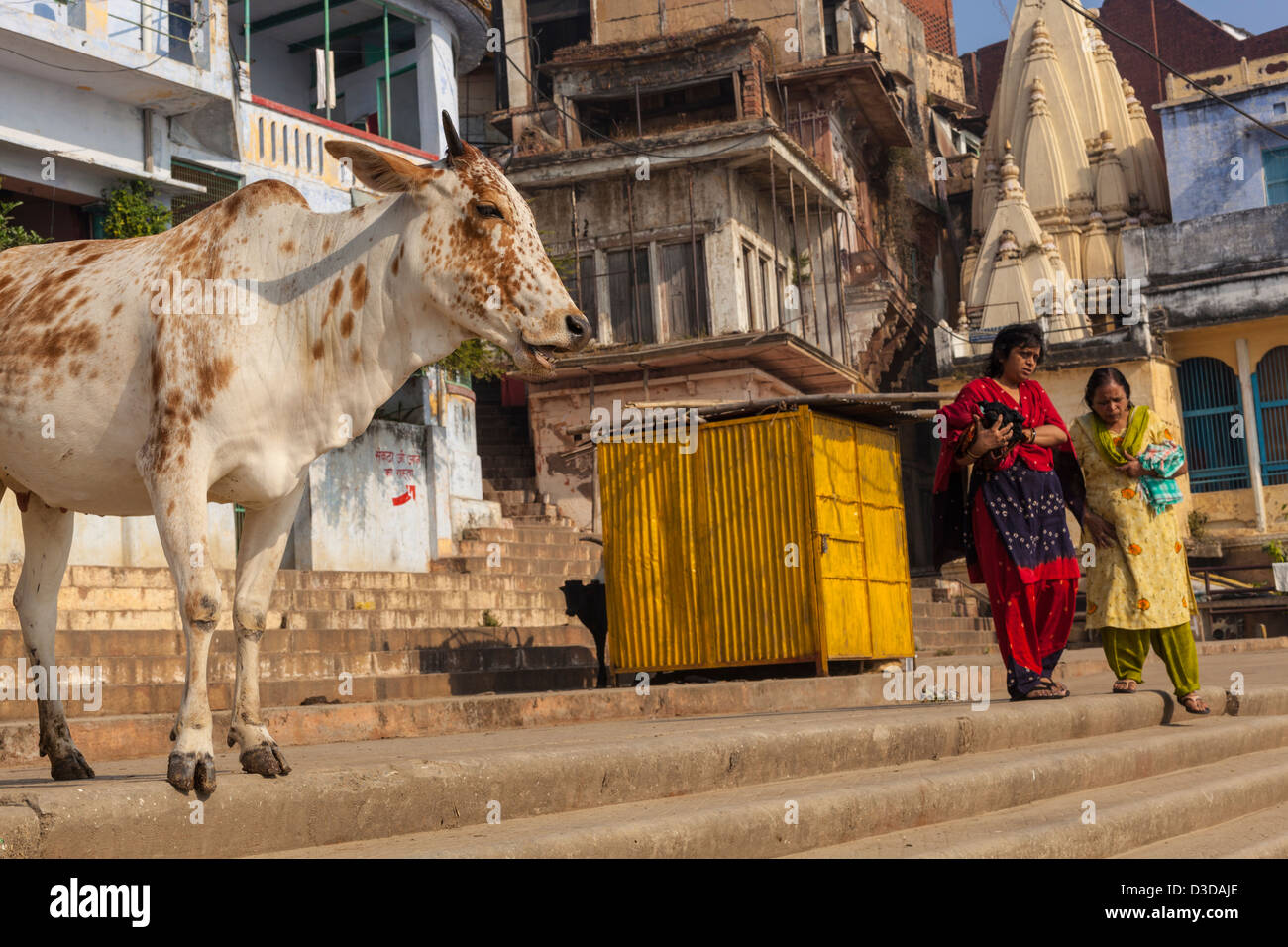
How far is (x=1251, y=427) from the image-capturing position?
96.3 feet

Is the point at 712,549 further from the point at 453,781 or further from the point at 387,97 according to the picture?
the point at 387,97

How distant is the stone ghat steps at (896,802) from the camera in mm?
3930

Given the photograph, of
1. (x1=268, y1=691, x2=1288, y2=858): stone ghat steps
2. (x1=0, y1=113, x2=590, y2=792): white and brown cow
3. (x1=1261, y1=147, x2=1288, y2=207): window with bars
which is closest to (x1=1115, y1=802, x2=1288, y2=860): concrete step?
(x1=268, y1=691, x2=1288, y2=858): stone ghat steps

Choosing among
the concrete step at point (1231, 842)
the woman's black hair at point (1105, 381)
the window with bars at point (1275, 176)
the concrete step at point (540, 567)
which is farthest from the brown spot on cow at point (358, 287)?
the window with bars at point (1275, 176)

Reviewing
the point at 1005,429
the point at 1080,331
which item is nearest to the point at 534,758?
the point at 1005,429

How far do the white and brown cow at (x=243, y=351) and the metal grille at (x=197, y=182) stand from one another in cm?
1380

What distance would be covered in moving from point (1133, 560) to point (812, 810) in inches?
176

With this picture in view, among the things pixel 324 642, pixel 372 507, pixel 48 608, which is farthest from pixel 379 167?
pixel 372 507

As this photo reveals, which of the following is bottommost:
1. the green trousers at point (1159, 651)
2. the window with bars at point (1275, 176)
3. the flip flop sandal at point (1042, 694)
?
the flip flop sandal at point (1042, 694)

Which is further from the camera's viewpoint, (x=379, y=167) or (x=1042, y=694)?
(x=1042, y=694)

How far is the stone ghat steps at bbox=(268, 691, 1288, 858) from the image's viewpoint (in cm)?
393

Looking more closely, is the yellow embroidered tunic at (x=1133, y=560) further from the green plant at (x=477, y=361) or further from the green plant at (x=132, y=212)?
the green plant at (x=132, y=212)

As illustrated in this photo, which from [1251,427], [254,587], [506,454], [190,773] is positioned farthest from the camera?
[1251,427]
